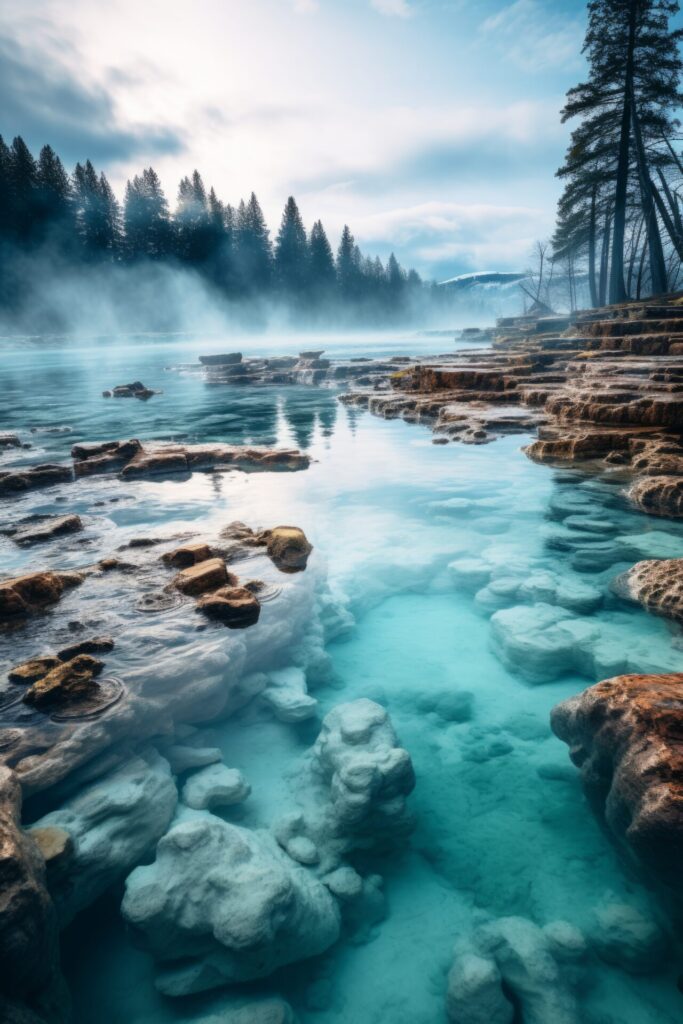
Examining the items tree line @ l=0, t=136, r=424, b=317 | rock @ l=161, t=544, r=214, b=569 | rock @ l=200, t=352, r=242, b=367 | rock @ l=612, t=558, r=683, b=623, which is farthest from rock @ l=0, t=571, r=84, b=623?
tree line @ l=0, t=136, r=424, b=317

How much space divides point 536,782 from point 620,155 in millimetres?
26106

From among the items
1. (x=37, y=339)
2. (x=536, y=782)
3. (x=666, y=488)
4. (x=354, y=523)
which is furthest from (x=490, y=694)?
Result: (x=37, y=339)

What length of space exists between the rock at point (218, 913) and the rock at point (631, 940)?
1.08 metres

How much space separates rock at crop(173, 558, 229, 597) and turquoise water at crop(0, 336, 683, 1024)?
492mm

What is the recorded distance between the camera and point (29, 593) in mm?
→ 3691

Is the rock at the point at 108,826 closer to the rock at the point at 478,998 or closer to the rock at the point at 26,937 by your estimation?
the rock at the point at 26,937

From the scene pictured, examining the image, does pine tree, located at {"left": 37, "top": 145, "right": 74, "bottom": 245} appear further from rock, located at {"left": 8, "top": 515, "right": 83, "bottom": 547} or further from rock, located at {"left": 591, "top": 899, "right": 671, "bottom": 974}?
rock, located at {"left": 591, "top": 899, "right": 671, "bottom": 974}

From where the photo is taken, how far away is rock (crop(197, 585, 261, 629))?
142 inches

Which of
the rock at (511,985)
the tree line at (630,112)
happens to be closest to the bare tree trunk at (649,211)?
the tree line at (630,112)

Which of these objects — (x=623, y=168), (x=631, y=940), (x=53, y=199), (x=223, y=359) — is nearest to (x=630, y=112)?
(x=623, y=168)

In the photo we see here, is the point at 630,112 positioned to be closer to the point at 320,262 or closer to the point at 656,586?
the point at 656,586

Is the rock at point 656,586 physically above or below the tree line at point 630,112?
below

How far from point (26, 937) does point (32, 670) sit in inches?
61.0

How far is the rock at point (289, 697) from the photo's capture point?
10.2 feet
